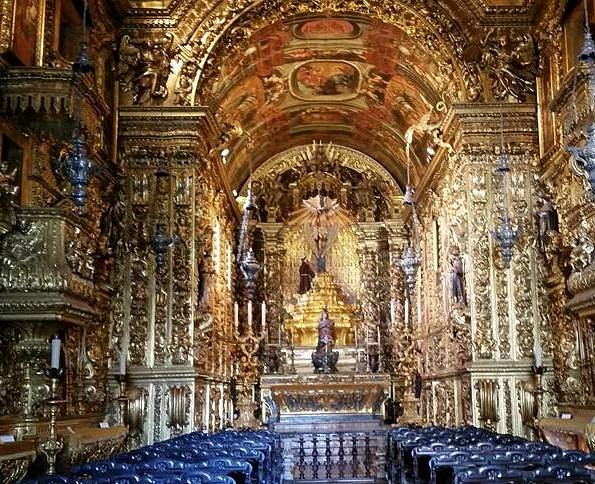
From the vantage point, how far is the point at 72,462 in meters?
9.18

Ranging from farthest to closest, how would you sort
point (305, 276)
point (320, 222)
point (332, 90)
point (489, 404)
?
point (320, 222) < point (305, 276) < point (332, 90) < point (489, 404)

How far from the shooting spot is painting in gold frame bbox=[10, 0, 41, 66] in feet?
31.3

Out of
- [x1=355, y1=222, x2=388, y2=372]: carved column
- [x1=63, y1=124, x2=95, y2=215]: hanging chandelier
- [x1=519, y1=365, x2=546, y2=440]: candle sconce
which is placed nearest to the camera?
[x1=63, y1=124, x2=95, y2=215]: hanging chandelier

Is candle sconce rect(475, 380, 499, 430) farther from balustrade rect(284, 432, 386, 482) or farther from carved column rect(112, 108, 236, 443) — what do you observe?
carved column rect(112, 108, 236, 443)

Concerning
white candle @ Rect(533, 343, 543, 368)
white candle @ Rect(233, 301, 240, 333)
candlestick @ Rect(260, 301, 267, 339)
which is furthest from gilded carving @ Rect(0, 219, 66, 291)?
candlestick @ Rect(260, 301, 267, 339)

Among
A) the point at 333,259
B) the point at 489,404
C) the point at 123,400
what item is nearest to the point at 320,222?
the point at 333,259

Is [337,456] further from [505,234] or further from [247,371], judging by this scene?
[247,371]

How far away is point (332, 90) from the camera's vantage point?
2055 centimetres

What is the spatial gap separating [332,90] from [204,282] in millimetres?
7344

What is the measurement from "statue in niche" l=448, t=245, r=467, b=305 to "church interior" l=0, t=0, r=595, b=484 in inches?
2.4

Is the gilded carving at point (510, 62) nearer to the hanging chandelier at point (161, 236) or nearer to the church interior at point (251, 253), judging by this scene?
the church interior at point (251, 253)

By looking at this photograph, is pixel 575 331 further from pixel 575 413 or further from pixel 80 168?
pixel 80 168

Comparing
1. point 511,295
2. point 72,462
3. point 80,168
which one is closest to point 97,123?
point 80,168

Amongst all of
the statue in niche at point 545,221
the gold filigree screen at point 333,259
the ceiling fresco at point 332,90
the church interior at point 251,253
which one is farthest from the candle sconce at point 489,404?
the gold filigree screen at point 333,259
